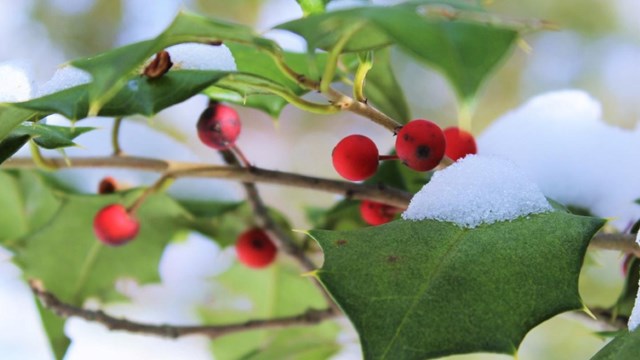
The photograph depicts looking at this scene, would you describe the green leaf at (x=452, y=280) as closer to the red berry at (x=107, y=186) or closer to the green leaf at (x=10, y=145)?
the green leaf at (x=10, y=145)

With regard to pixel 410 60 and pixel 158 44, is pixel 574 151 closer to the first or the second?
pixel 158 44

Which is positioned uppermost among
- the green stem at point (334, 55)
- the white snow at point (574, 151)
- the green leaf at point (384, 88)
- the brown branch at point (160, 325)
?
the green stem at point (334, 55)

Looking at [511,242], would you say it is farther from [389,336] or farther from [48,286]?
[48,286]

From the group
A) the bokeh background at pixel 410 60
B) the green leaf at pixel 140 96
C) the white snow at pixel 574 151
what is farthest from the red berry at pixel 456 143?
the bokeh background at pixel 410 60

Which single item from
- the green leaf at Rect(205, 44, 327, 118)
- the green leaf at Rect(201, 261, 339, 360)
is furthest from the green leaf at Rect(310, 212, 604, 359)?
the green leaf at Rect(201, 261, 339, 360)

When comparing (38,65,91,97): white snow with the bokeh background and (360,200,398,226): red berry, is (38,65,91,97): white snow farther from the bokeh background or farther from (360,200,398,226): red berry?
the bokeh background

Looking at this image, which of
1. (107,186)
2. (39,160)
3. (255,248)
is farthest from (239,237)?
(39,160)
